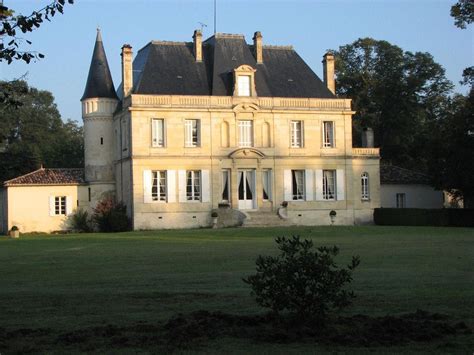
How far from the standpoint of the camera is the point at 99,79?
47375mm

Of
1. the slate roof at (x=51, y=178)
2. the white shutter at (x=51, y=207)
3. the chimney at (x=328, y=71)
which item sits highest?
the chimney at (x=328, y=71)

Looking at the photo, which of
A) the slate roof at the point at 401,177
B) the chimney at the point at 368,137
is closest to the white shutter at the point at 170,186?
the chimney at the point at 368,137

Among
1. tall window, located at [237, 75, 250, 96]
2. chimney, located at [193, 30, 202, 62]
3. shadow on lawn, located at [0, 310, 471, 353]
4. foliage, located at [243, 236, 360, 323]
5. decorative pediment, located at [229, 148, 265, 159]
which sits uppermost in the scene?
chimney, located at [193, 30, 202, 62]

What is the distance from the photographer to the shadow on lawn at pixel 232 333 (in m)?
8.52

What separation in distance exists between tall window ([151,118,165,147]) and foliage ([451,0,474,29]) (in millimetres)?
18047

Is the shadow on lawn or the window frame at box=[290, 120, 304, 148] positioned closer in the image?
the shadow on lawn

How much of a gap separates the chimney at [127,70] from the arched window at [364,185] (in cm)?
1449

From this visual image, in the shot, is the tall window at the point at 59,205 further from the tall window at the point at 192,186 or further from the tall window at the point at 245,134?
the tall window at the point at 245,134

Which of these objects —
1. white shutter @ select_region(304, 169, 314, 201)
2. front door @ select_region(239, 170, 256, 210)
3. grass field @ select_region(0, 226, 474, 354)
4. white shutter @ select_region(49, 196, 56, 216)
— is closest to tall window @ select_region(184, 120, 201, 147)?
front door @ select_region(239, 170, 256, 210)

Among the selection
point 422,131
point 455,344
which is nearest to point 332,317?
point 455,344

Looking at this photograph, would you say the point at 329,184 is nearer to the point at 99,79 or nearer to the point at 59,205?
the point at 99,79

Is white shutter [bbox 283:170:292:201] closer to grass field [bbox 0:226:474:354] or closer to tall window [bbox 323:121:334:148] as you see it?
tall window [bbox 323:121:334:148]

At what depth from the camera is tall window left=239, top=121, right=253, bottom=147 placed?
46250 mm

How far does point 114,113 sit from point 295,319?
130 ft
